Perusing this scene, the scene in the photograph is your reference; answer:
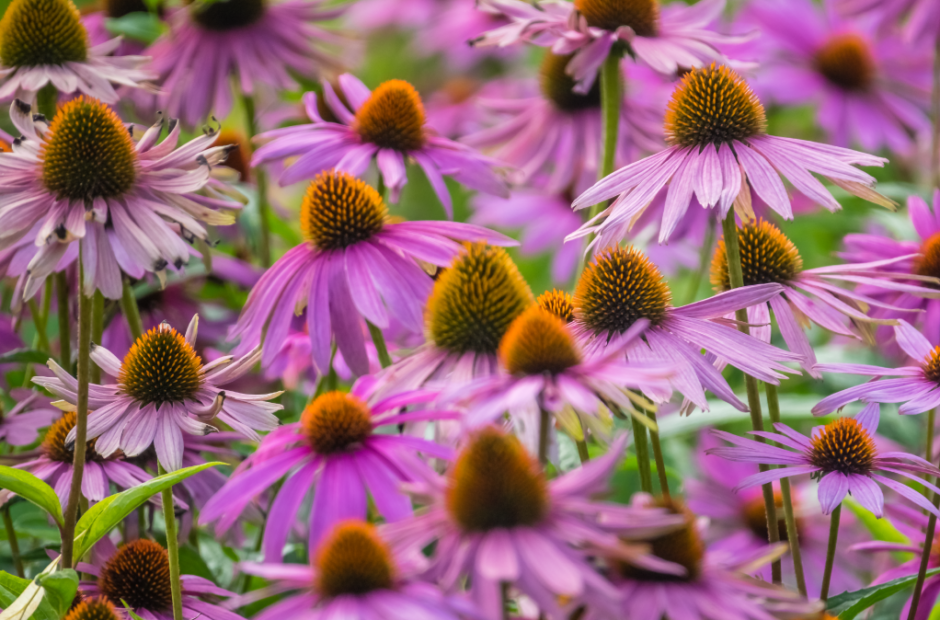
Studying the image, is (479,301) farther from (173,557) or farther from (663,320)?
(173,557)

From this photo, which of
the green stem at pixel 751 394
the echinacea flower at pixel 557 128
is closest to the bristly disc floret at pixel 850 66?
the echinacea flower at pixel 557 128

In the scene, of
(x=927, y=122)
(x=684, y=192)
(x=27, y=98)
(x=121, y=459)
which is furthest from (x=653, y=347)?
(x=927, y=122)

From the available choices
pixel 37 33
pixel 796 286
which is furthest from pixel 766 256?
pixel 37 33

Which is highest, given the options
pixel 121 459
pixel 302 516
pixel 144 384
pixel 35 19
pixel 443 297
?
pixel 35 19

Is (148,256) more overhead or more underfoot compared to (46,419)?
more overhead

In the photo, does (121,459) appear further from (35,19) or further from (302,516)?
(35,19)

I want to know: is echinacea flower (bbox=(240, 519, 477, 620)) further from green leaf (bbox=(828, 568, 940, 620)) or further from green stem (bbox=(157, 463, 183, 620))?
green leaf (bbox=(828, 568, 940, 620))

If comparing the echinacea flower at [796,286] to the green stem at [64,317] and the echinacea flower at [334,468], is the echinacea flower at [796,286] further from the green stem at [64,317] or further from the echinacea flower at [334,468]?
the green stem at [64,317]
